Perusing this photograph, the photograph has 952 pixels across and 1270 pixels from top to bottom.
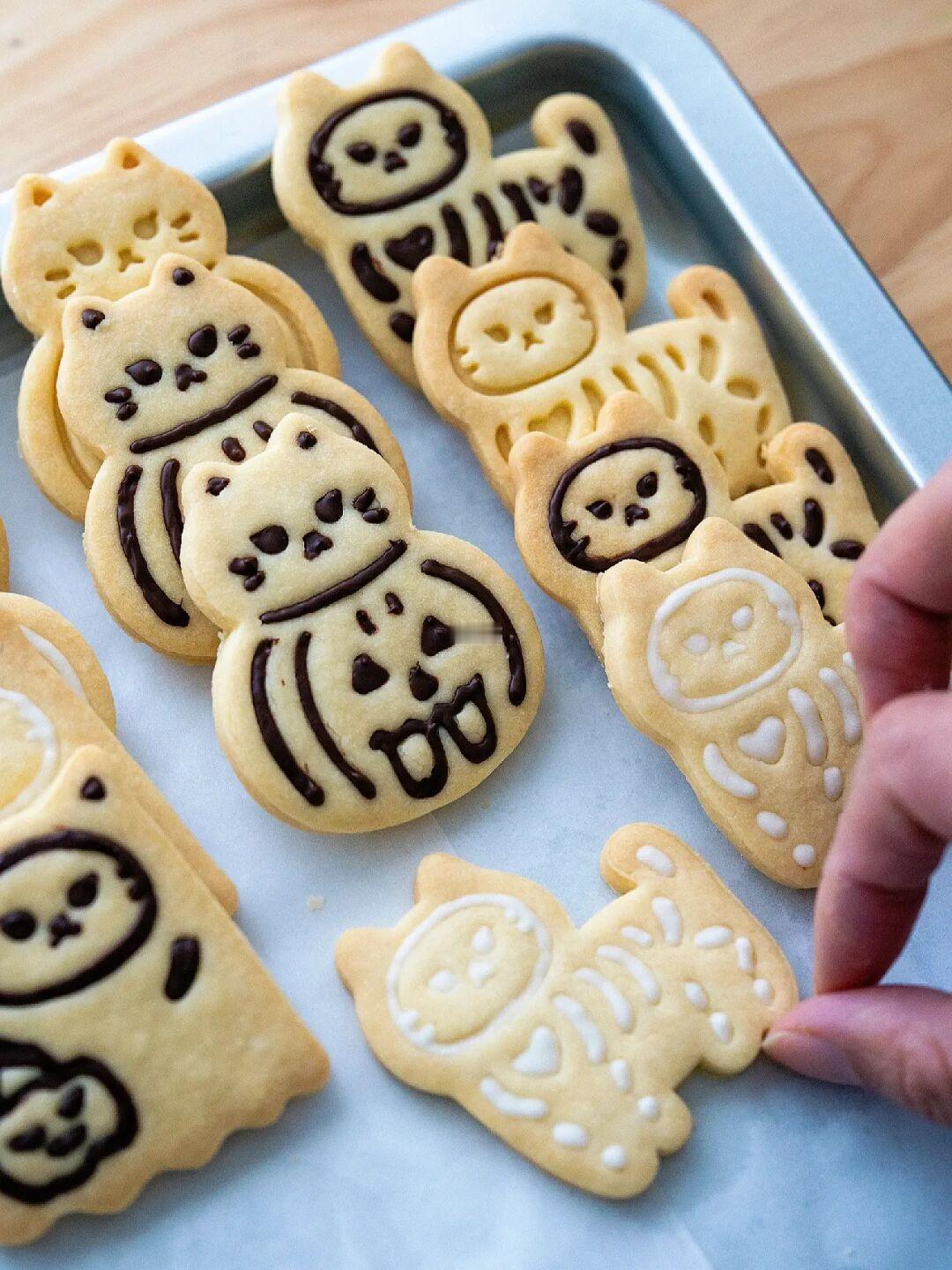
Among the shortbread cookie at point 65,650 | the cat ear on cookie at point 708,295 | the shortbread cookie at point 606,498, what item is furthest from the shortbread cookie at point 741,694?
the shortbread cookie at point 65,650

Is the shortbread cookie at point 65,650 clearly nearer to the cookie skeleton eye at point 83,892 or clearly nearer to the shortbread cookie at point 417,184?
the cookie skeleton eye at point 83,892

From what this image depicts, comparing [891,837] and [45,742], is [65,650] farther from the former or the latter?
[891,837]

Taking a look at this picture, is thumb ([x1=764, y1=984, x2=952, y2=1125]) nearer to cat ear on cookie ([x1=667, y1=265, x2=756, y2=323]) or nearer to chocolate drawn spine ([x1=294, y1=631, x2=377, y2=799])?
chocolate drawn spine ([x1=294, y1=631, x2=377, y2=799])

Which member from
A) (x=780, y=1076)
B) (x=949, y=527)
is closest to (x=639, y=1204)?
(x=780, y=1076)

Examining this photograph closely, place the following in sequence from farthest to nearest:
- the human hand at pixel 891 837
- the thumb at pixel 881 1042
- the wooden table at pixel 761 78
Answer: the wooden table at pixel 761 78, the thumb at pixel 881 1042, the human hand at pixel 891 837

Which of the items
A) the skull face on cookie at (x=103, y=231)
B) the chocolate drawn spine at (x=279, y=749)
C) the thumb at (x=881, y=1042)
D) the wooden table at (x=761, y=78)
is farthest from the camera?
the wooden table at (x=761, y=78)

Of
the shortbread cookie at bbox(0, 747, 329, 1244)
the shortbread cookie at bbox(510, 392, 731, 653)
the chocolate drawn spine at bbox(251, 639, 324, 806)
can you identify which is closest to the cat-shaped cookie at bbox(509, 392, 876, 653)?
the shortbread cookie at bbox(510, 392, 731, 653)
